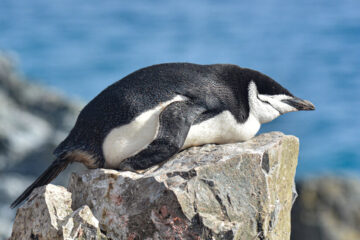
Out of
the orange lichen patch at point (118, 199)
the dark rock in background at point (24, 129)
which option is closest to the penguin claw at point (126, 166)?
the orange lichen patch at point (118, 199)

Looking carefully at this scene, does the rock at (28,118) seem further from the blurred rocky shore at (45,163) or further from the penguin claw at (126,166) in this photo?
the penguin claw at (126,166)

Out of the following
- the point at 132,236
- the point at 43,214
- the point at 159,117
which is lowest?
the point at 132,236

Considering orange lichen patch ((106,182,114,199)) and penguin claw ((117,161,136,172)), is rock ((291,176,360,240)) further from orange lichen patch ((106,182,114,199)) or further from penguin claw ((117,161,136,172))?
orange lichen patch ((106,182,114,199))

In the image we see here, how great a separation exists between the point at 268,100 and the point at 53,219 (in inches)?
73.5

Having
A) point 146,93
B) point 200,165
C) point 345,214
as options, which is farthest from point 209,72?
point 345,214

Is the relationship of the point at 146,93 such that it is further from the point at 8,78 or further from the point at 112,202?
the point at 8,78

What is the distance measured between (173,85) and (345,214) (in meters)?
4.29

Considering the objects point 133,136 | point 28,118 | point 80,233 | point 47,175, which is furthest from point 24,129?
point 80,233

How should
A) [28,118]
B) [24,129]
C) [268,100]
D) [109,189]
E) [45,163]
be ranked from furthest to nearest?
[28,118] → [24,129] → [45,163] → [268,100] → [109,189]

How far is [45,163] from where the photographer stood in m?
8.86

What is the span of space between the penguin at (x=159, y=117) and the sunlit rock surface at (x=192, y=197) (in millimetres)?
171

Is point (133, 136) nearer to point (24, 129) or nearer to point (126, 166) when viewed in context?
point (126, 166)

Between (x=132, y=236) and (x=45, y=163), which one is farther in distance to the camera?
(x=45, y=163)

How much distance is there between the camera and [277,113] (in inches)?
172
